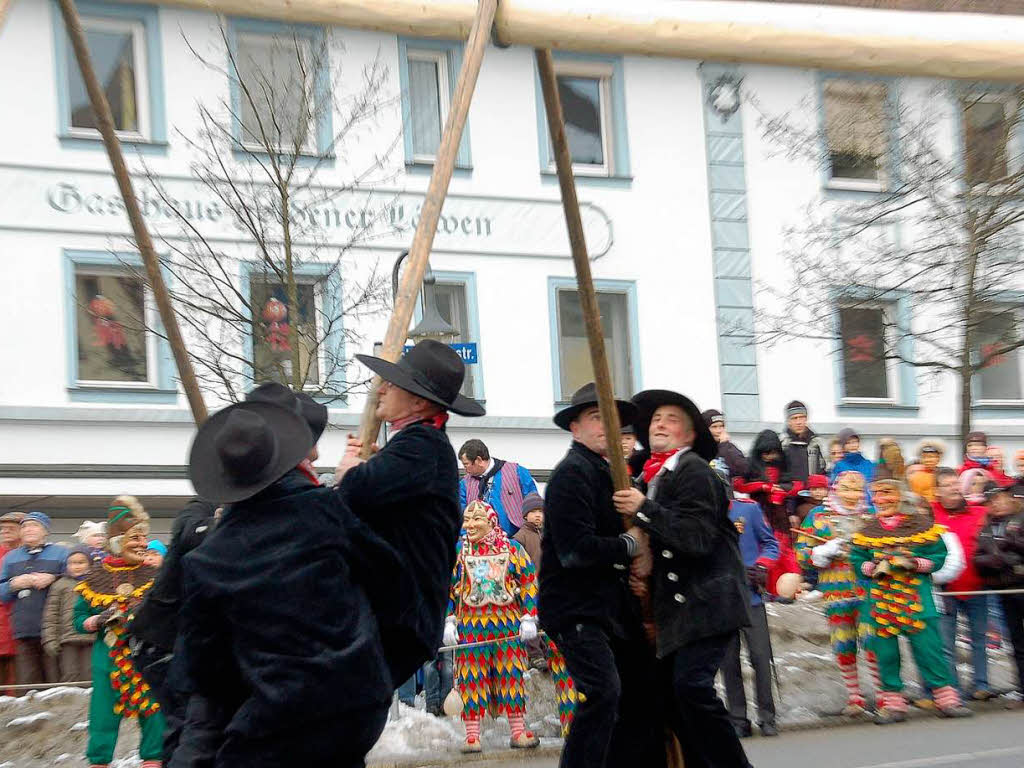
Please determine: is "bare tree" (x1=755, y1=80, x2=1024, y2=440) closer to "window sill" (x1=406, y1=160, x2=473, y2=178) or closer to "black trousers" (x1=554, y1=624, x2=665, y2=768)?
"window sill" (x1=406, y1=160, x2=473, y2=178)

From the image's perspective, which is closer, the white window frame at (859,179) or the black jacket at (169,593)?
the black jacket at (169,593)

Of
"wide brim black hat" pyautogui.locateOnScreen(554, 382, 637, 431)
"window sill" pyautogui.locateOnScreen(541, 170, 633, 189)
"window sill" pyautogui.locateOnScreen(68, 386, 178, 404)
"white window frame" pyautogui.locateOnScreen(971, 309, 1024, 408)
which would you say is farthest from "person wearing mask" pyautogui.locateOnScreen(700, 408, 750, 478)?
"white window frame" pyautogui.locateOnScreen(971, 309, 1024, 408)

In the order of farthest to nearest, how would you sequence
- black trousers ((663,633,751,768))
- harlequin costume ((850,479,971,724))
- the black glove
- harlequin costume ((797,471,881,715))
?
1. harlequin costume ((797,471,881,715))
2. harlequin costume ((850,479,971,724))
3. the black glove
4. black trousers ((663,633,751,768))

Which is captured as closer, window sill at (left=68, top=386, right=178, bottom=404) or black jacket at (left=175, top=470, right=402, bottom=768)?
black jacket at (left=175, top=470, right=402, bottom=768)

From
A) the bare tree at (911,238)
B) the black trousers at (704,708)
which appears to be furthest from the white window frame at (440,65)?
the black trousers at (704,708)

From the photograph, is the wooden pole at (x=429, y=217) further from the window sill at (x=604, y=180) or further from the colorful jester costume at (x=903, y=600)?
the window sill at (x=604, y=180)

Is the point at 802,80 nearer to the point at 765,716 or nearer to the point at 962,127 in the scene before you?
the point at 962,127

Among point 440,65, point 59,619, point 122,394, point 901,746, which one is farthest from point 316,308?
point 901,746

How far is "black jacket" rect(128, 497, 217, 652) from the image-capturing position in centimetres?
680

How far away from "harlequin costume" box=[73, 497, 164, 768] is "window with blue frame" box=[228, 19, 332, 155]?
8361mm

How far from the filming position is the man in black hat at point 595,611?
6.80m

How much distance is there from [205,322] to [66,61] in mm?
4267

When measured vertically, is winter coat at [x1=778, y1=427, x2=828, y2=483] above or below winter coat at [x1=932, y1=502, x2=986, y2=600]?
above

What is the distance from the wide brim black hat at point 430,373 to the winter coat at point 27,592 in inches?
268
